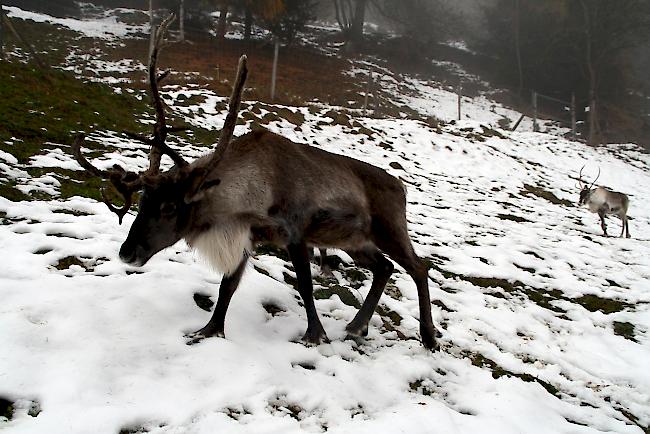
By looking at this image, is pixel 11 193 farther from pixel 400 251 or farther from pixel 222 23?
pixel 222 23

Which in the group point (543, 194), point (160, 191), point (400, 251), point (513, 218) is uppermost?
point (160, 191)

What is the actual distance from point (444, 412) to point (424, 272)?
4.58ft

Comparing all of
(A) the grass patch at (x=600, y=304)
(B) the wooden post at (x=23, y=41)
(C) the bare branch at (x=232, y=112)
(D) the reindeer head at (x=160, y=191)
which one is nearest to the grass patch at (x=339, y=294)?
(D) the reindeer head at (x=160, y=191)

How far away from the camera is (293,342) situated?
3.48 metres

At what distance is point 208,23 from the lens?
1126 inches

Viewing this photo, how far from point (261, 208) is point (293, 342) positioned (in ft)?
3.38

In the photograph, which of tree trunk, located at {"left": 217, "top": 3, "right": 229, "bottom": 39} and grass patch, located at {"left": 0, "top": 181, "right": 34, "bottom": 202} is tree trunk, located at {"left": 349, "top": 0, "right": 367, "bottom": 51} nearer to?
tree trunk, located at {"left": 217, "top": 3, "right": 229, "bottom": 39}

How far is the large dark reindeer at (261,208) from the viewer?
10.3ft

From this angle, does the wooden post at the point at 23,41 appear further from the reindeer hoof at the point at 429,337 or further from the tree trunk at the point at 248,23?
the tree trunk at the point at 248,23

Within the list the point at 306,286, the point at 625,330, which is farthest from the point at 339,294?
the point at 625,330

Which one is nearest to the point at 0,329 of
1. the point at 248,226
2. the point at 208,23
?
the point at 248,226

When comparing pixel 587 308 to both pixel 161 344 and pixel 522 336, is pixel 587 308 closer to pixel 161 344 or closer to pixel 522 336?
pixel 522 336

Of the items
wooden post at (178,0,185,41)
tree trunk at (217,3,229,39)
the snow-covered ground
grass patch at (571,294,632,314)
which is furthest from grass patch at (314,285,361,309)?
tree trunk at (217,3,229,39)

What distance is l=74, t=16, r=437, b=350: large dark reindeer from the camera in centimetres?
315
